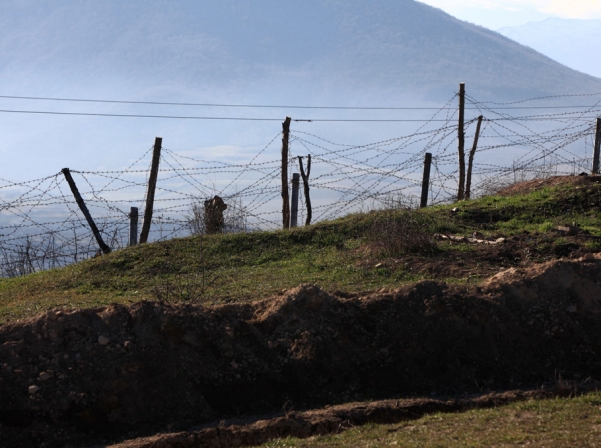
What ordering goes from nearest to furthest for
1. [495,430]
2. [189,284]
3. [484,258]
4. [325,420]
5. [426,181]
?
[495,430], [325,420], [189,284], [484,258], [426,181]

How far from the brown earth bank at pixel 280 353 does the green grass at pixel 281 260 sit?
1836 mm

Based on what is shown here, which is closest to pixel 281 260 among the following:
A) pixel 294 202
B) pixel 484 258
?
pixel 484 258

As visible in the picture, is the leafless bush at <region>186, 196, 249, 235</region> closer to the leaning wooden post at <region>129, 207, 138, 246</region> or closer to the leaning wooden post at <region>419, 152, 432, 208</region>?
the leaning wooden post at <region>129, 207, 138, 246</region>

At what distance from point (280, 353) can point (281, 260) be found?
4.99m

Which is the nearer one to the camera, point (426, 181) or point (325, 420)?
point (325, 420)

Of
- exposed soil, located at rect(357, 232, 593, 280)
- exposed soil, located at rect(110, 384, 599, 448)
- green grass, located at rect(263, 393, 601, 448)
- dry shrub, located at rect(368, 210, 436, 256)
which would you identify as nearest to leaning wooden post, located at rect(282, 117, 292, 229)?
dry shrub, located at rect(368, 210, 436, 256)

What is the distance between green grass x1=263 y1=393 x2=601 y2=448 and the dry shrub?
515 centimetres

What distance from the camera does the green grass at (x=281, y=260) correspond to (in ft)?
33.2

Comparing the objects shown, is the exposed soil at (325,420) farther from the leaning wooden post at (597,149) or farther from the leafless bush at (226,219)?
the leaning wooden post at (597,149)

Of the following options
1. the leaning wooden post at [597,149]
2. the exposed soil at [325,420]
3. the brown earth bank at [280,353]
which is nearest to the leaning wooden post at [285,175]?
the brown earth bank at [280,353]

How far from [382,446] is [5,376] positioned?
3.49 meters

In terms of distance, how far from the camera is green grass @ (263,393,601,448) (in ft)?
17.2

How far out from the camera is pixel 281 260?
1218cm

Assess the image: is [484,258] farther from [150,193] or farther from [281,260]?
[150,193]
